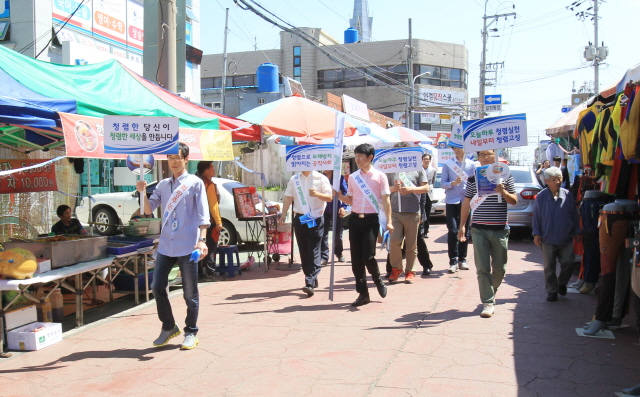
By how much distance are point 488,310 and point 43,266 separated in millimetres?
4780

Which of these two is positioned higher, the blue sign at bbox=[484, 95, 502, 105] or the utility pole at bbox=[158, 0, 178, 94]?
the blue sign at bbox=[484, 95, 502, 105]

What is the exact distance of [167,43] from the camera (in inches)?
360

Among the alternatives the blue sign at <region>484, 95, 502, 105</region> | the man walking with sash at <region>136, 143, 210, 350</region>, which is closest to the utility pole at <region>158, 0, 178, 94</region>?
the man walking with sash at <region>136, 143, 210, 350</region>

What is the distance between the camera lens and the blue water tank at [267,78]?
98.9 ft

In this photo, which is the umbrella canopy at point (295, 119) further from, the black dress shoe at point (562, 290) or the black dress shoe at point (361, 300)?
the black dress shoe at point (562, 290)

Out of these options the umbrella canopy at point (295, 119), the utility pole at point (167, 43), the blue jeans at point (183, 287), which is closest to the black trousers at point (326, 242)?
the umbrella canopy at point (295, 119)

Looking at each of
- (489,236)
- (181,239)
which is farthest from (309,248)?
(181,239)

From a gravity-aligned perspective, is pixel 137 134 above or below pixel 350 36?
below

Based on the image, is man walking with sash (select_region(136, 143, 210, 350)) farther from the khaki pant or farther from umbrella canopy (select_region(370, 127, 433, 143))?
umbrella canopy (select_region(370, 127, 433, 143))

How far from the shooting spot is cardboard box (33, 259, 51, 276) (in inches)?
218

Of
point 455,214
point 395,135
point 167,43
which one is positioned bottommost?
point 455,214

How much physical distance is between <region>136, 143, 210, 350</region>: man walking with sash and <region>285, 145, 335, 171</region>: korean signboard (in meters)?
2.64

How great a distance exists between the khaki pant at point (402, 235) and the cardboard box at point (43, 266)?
4488 millimetres

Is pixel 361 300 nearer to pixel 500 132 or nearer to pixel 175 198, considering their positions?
pixel 500 132
